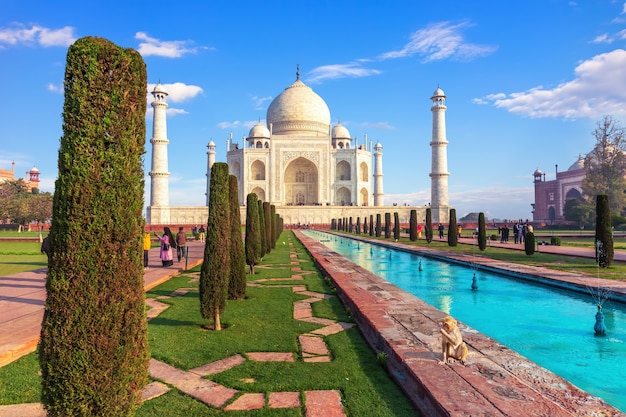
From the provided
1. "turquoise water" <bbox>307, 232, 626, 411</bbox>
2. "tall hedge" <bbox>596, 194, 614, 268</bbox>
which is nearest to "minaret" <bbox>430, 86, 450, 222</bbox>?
"tall hedge" <bbox>596, 194, 614, 268</bbox>

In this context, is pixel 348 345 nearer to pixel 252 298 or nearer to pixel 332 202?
pixel 252 298

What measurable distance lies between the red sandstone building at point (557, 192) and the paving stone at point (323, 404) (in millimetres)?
42332

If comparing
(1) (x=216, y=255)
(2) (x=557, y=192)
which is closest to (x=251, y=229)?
(1) (x=216, y=255)

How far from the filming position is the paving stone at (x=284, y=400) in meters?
2.29

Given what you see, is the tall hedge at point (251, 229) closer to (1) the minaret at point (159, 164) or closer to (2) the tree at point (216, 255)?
(2) the tree at point (216, 255)

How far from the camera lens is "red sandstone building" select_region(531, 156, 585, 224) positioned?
132 feet

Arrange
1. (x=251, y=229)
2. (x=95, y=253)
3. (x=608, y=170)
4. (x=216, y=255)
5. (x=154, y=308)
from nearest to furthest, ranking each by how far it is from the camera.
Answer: (x=95, y=253) → (x=216, y=255) → (x=154, y=308) → (x=251, y=229) → (x=608, y=170)

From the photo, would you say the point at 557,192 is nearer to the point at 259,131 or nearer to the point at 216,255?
the point at 259,131

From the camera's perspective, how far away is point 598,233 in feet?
28.6

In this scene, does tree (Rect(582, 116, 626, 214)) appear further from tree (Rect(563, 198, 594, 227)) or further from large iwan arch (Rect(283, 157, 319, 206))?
large iwan arch (Rect(283, 157, 319, 206))

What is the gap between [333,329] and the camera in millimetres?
3818

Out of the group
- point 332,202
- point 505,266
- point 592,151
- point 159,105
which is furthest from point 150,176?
point 592,151

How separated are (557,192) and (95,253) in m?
47.9

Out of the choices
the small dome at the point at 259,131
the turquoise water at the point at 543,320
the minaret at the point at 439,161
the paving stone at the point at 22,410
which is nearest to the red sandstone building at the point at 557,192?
the minaret at the point at 439,161
